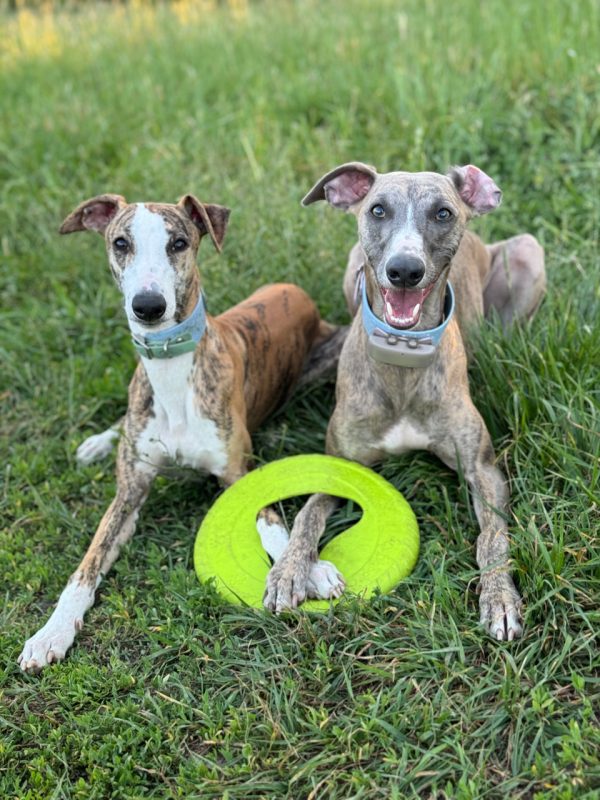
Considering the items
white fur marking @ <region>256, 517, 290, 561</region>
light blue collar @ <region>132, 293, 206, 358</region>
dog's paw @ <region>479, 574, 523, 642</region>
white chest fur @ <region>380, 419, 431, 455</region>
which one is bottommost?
white fur marking @ <region>256, 517, 290, 561</region>

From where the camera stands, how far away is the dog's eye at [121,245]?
3.87 m

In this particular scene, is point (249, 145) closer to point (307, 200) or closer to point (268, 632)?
point (307, 200)

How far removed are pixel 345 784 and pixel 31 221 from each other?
5192mm

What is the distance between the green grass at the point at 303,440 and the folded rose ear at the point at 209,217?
3.84 ft

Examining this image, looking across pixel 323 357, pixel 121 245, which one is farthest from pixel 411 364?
pixel 323 357

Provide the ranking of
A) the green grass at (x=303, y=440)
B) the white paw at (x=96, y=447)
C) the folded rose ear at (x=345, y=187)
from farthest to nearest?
the white paw at (x=96, y=447), the folded rose ear at (x=345, y=187), the green grass at (x=303, y=440)

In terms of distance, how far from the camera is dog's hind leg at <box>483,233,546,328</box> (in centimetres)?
499

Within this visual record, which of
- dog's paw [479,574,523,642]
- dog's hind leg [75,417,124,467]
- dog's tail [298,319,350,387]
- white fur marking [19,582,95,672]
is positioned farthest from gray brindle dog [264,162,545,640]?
dog's hind leg [75,417,124,467]

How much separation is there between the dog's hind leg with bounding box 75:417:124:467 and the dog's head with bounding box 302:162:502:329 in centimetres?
187

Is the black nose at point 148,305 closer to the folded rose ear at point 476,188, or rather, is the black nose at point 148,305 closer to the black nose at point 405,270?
the black nose at point 405,270

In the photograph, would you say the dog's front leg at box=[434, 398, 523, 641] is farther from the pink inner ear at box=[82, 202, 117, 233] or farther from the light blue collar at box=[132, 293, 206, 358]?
the pink inner ear at box=[82, 202, 117, 233]

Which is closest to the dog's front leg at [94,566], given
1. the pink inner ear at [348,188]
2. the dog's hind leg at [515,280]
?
the pink inner ear at [348,188]

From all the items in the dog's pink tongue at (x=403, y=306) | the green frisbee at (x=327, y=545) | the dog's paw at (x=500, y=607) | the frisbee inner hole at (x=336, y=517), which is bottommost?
the frisbee inner hole at (x=336, y=517)

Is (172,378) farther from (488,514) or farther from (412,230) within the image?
(488,514)
